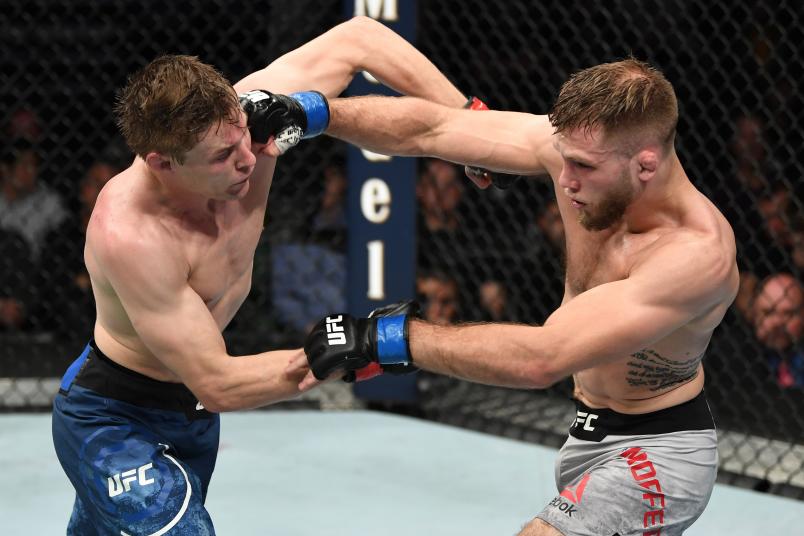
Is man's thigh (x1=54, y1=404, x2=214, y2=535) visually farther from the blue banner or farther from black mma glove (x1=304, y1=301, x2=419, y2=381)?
the blue banner

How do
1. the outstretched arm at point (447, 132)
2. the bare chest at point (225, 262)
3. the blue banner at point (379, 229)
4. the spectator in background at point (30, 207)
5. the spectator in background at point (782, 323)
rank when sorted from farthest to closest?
1. the spectator in background at point (30, 207)
2. the blue banner at point (379, 229)
3. the spectator in background at point (782, 323)
4. the outstretched arm at point (447, 132)
5. the bare chest at point (225, 262)

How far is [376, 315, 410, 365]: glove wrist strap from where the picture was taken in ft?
6.50

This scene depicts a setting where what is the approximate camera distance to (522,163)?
237cm

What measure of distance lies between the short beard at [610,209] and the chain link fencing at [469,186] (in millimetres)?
1490

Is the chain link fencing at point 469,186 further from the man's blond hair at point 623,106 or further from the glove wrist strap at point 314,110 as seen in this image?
the man's blond hair at point 623,106

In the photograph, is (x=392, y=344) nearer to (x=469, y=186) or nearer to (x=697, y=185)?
(x=697, y=185)

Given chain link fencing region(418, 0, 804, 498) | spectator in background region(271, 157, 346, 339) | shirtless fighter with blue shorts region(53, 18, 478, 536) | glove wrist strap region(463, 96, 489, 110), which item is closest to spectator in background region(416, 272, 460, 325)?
chain link fencing region(418, 0, 804, 498)

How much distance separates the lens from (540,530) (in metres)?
2.06

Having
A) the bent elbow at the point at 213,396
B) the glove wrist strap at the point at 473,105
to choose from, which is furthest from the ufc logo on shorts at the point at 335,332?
the glove wrist strap at the point at 473,105

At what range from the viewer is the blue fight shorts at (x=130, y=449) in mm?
2139

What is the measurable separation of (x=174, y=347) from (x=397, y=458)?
1.93 m

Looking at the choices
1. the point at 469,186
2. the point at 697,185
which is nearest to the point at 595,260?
the point at 697,185

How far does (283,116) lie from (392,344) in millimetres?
532

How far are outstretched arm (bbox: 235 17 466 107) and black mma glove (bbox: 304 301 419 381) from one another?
69cm
